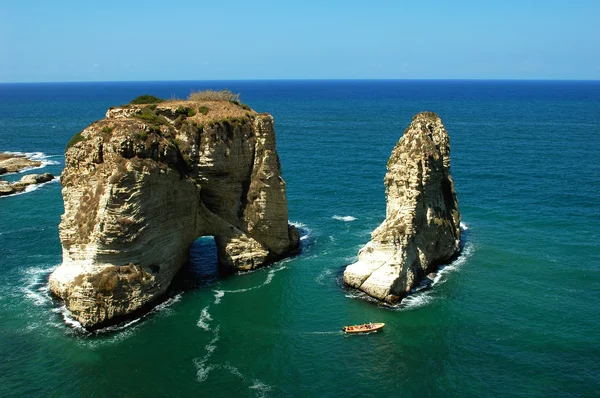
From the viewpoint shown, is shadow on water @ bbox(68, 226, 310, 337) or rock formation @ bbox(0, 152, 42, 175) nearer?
shadow on water @ bbox(68, 226, 310, 337)

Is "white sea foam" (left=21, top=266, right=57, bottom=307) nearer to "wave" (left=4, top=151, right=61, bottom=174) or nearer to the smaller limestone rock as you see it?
the smaller limestone rock

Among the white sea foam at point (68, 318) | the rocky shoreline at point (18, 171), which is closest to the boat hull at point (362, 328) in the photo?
the white sea foam at point (68, 318)

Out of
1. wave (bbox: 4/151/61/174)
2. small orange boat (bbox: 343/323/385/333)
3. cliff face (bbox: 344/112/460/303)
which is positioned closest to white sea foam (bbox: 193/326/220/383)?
small orange boat (bbox: 343/323/385/333)

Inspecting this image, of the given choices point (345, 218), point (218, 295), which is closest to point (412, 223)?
point (218, 295)

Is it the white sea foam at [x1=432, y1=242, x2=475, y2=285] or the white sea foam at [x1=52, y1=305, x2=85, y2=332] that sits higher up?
the white sea foam at [x1=432, y1=242, x2=475, y2=285]

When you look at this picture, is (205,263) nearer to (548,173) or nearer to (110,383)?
(110,383)

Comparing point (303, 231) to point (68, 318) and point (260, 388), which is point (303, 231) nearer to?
point (68, 318)

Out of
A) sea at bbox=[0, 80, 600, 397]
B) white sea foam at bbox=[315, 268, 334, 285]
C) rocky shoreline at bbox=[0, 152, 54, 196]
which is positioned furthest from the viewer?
rocky shoreline at bbox=[0, 152, 54, 196]

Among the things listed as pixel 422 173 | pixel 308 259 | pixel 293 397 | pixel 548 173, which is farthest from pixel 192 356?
pixel 548 173
